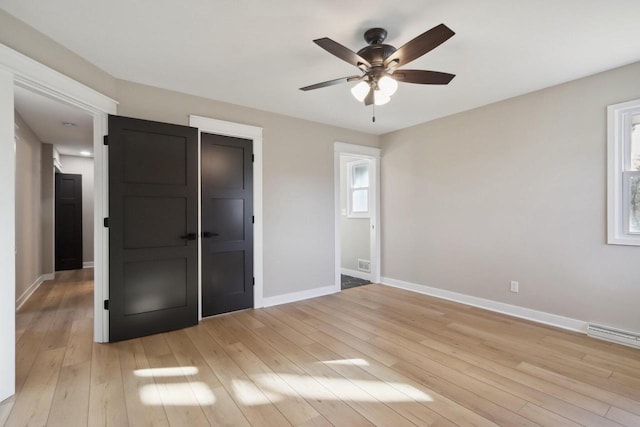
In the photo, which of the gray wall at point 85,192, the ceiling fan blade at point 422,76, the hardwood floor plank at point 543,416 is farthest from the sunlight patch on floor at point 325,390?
the gray wall at point 85,192

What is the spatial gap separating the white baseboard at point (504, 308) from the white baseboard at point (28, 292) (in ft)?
17.9

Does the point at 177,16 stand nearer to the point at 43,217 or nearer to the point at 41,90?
the point at 41,90

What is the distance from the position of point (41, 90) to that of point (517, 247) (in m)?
4.93

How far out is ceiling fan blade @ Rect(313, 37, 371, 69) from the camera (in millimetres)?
1885

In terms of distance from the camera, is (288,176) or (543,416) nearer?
(543,416)

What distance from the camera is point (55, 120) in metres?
4.30

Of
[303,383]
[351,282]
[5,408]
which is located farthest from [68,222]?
[303,383]

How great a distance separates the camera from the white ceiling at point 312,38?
6.66 ft

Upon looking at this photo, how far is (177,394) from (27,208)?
178 inches

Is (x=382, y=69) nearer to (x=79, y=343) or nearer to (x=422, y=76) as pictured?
(x=422, y=76)

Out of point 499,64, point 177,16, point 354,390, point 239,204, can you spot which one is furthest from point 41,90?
point 499,64

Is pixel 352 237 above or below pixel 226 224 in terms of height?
below

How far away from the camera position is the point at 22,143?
4.25 meters

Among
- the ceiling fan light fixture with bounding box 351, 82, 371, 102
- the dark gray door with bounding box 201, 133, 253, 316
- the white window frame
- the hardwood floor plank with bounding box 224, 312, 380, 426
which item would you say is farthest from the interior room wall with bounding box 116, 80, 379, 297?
the white window frame
